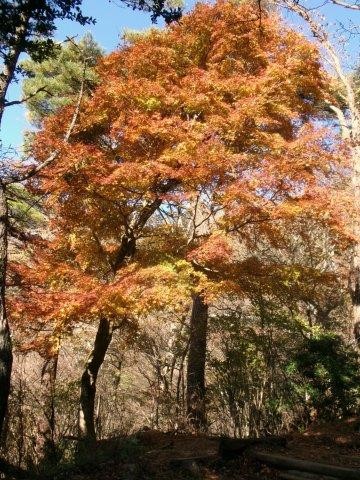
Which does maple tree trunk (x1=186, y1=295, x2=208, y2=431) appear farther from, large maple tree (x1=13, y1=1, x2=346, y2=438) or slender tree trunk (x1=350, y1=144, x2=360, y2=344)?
slender tree trunk (x1=350, y1=144, x2=360, y2=344)

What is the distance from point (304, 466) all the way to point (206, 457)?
4.86ft

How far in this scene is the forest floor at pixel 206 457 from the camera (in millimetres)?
6039

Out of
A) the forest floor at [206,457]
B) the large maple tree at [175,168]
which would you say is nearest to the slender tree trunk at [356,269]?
the large maple tree at [175,168]

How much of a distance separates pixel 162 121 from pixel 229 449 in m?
6.66

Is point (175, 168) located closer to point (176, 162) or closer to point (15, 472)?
point (176, 162)

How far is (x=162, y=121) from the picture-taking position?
937cm

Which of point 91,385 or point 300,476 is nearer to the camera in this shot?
point 300,476

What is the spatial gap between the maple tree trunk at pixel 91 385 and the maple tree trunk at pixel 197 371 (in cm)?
244

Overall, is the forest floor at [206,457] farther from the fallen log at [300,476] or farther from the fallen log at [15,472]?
the fallen log at [15,472]

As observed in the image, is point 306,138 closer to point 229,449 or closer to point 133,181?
point 133,181

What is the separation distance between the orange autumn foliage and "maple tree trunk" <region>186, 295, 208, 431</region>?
7.84 feet

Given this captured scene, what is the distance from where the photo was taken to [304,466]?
6109mm

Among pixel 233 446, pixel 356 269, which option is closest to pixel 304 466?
pixel 233 446

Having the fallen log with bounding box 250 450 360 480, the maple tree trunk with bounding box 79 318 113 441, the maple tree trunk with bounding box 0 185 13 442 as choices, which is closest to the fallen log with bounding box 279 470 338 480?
the fallen log with bounding box 250 450 360 480
